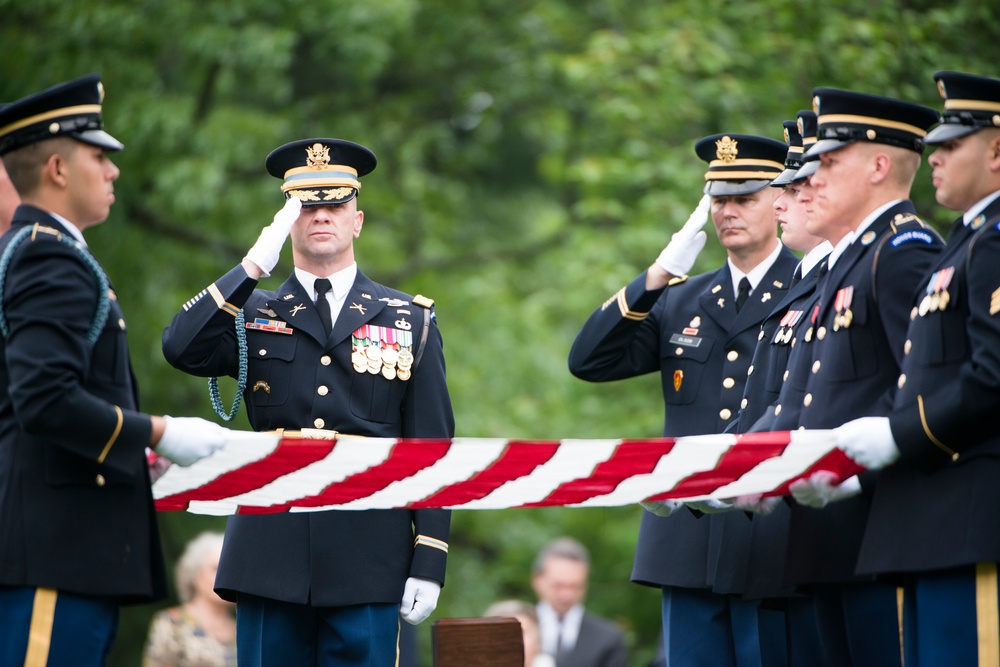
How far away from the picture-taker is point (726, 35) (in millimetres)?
12055

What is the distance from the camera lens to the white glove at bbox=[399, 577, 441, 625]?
5.30 m

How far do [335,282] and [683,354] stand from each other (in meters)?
1.59

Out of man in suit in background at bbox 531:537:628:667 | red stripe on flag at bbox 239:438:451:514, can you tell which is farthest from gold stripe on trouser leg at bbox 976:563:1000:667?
man in suit in background at bbox 531:537:628:667

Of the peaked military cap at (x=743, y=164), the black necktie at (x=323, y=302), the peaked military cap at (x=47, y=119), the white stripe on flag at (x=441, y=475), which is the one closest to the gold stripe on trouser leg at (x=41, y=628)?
the white stripe on flag at (x=441, y=475)

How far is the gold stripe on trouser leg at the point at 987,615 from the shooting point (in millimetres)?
4070

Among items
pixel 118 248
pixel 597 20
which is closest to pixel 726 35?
pixel 597 20

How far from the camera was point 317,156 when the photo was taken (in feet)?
19.0

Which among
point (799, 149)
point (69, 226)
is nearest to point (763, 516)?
point (799, 149)

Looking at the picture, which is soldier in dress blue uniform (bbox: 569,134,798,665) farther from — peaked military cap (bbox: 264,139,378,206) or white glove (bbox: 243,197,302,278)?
white glove (bbox: 243,197,302,278)

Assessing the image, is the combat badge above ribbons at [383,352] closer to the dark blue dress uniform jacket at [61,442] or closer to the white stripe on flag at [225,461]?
the white stripe on flag at [225,461]

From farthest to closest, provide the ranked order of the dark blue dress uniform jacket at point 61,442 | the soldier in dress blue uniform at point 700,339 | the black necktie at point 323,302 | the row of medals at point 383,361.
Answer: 1. the soldier in dress blue uniform at point 700,339
2. the black necktie at point 323,302
3. the row of medals at point 383,361
4. the dark blue dress uniform jacket at point 61,442

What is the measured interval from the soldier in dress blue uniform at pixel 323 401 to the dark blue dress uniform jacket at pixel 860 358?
1.46 meters

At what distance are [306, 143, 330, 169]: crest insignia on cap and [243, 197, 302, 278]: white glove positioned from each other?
0.90 ft

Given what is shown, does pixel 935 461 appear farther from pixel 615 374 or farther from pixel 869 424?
pixel 615 374
